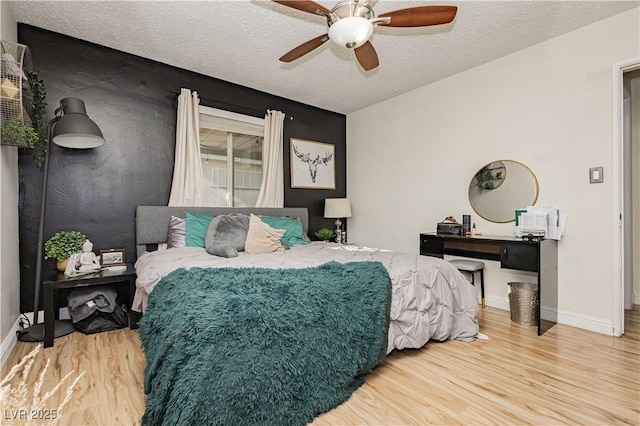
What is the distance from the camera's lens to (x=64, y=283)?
2.53 meters

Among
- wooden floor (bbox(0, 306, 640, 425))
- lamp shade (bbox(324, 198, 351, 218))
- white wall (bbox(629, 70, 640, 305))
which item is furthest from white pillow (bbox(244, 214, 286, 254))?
white wall (bbox(629, 70, 640, 305))

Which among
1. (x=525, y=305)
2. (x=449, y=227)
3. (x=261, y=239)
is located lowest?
(x=525, y=305)

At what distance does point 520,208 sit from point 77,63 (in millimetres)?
4507

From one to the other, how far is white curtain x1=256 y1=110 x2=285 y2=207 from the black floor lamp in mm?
1871

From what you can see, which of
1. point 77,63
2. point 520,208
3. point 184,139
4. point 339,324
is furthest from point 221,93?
point 520,208

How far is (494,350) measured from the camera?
7.89 ft

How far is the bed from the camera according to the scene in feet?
4.52

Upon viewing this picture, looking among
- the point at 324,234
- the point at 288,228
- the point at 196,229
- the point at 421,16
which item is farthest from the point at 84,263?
the point at 421,16

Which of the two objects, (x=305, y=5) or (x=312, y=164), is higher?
(x=305, y=5)

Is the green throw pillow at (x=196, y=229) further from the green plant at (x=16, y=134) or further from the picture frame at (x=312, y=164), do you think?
the picture frame at (x=312, y=164)

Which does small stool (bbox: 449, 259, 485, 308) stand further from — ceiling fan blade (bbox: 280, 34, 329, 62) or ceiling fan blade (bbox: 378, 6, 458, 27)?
ceiling fan blade (bbox: 280, 34, 329, 62)

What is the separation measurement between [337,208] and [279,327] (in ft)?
10.7

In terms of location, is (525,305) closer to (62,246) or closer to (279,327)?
(279,327)

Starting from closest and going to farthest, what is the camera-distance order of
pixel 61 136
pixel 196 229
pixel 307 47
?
pixel 307 47
pixel 61 136
pixel 196 229
